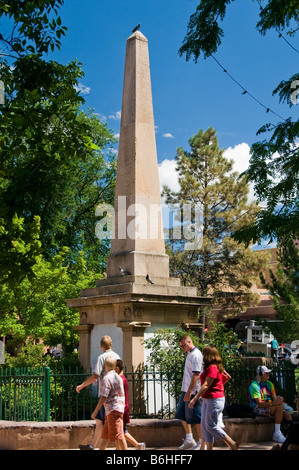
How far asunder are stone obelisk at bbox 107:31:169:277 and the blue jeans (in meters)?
4.03

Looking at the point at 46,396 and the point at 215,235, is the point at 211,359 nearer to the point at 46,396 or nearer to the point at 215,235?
the point at 46,396

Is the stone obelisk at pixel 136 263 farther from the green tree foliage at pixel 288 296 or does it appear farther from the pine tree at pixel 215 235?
the pine tree at pixel 215 235

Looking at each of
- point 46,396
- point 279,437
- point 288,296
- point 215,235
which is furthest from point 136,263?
point 215,235

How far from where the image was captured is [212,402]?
6.95 metres

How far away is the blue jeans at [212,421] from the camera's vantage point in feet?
22.4

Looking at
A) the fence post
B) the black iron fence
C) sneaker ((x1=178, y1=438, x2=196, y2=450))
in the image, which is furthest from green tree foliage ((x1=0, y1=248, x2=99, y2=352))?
sneaker ((x1=178, y1=438, x2=196, y2=450))

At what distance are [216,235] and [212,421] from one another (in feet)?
83.2

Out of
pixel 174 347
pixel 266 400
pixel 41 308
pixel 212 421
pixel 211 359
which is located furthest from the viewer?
pixel 41 308

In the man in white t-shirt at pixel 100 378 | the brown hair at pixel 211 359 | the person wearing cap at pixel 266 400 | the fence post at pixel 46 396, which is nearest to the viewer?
the brown hair at pixel 211 359

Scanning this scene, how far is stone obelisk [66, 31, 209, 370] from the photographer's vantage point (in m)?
10.3

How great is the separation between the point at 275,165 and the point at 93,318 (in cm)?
475

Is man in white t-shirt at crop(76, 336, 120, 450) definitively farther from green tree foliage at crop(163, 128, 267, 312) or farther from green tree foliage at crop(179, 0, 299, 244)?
green tree foliage at crop(163, 128, 267, 312)

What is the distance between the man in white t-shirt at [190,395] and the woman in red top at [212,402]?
0.53 m

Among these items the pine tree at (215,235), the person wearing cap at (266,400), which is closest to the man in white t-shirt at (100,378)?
the person wearing cap at (266,400)
